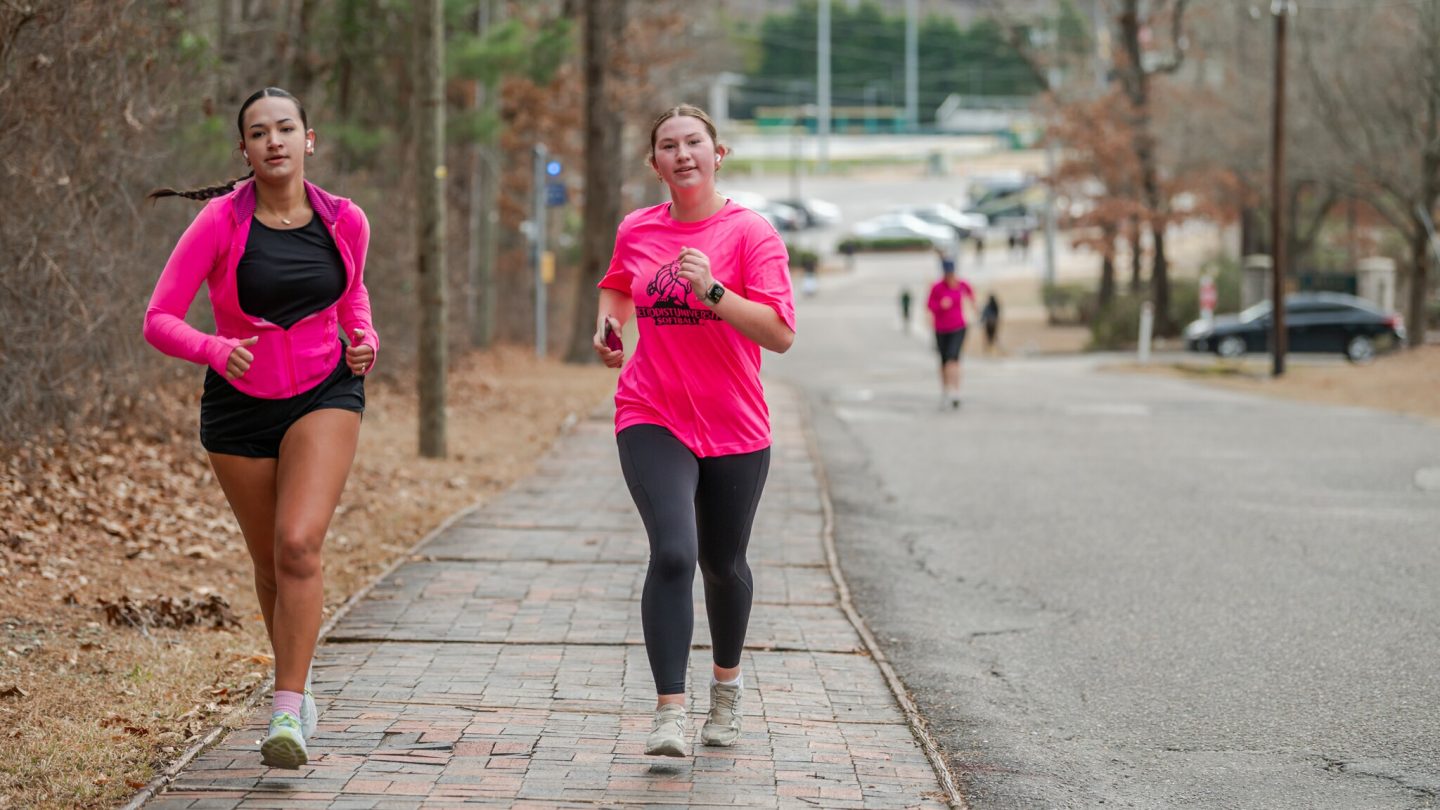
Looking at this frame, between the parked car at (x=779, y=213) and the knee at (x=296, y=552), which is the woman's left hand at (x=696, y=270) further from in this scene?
the parked car at (x=779, y=213)

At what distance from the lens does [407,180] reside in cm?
2148

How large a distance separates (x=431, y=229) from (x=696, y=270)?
9.38 meters

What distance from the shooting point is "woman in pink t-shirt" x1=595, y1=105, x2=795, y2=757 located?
5.26m

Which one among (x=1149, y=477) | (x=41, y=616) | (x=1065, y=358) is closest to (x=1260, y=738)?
(x=41, y=616)

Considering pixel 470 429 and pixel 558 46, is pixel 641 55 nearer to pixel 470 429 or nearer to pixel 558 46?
pixel 558 46

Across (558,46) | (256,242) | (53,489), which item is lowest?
(53,489)

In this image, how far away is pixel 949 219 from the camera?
95.6 meters

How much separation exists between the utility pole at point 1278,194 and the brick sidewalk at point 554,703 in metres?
22.7

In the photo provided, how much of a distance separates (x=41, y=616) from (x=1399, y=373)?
25051 mm

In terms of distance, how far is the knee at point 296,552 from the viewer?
511 centimetres

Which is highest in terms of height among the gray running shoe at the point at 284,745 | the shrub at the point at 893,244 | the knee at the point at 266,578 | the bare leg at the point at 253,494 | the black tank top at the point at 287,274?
the black tank top at the point at 287,274

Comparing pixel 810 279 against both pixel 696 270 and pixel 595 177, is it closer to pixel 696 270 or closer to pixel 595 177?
pixel 595 177

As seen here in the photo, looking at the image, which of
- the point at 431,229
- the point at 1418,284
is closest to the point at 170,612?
the point at 431,229

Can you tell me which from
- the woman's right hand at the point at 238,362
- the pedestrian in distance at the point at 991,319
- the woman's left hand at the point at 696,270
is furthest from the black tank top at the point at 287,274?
the pedestrian in distance at the point at 991,319
